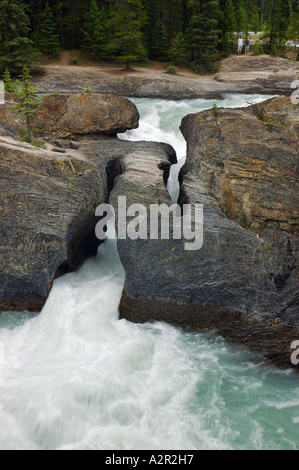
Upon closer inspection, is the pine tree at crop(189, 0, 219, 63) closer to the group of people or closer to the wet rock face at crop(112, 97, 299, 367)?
the group of people

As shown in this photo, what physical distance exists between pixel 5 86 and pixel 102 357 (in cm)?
1212

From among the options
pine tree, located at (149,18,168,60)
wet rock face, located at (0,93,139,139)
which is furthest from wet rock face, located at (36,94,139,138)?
pine tree, located at (149,18,168,60)

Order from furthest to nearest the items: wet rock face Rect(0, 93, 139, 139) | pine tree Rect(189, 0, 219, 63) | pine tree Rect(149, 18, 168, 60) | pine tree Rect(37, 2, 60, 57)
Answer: pine tree Rect(149, 18, 168, 60) → pine tree Rect(189, 0, 219, 63) → pine tree Rect(37, 2, 60, 57) → wet rock face Rect(0, 93, 139, 139)

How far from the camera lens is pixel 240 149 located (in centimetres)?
1044

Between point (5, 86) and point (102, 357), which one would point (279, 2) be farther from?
point (102, 357)

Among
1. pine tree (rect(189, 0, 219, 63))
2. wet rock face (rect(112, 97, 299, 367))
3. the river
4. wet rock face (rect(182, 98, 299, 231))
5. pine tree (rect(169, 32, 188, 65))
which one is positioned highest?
pine tree (rect(189, 0, 219, 63))

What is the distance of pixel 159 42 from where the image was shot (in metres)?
32.3

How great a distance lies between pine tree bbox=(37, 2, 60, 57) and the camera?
1119 inches

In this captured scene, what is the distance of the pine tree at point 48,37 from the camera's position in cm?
2842

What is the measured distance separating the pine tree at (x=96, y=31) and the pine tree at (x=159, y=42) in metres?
4.44

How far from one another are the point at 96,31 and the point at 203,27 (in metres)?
8.02

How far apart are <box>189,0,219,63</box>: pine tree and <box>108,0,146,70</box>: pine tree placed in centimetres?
389
